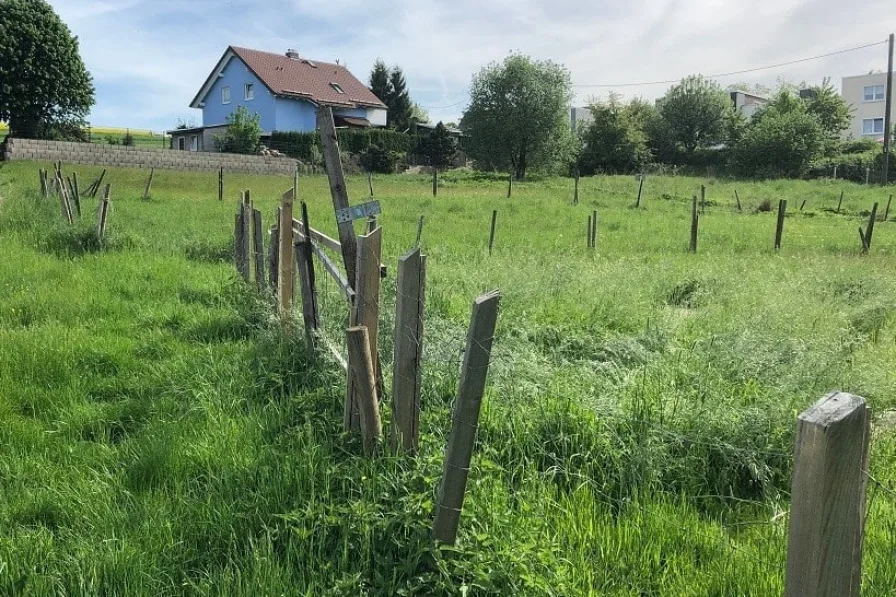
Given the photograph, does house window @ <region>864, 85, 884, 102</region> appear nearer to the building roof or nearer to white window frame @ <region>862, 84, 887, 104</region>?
white window frame @ <region>862, 84, 887, 104</region>

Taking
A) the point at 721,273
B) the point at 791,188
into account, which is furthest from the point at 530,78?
the point at 721,273

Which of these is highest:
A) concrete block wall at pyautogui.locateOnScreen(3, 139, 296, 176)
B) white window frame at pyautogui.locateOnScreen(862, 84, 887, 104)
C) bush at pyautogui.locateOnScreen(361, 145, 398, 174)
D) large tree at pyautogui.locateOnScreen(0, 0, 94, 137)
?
white window frame at pyautogui.locateOnScreen(862, 84, 887, 104)

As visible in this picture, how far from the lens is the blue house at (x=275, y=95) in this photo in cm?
4775

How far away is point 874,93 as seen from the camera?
3127 inches

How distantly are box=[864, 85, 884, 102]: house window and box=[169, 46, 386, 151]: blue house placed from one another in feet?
202

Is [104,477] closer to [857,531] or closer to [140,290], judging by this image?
[857,531]

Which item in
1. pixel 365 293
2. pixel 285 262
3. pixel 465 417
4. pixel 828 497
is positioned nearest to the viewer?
pixel 828 497

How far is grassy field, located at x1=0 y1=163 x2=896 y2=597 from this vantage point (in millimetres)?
2805

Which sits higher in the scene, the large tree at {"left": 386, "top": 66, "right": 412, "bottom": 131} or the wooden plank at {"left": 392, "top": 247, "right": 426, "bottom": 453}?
the large tree at {"left": 386, "top": 66, "right": 412, "bottom": 131}

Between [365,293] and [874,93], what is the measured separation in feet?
310

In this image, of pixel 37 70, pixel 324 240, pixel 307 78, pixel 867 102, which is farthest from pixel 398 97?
pixel 324 240

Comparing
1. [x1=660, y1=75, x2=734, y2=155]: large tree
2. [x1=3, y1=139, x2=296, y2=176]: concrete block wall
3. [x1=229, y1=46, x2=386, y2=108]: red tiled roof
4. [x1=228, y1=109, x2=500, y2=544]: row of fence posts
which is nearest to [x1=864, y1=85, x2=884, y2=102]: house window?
[x1=660, y1=75, x2=734, y2=155]: large tree

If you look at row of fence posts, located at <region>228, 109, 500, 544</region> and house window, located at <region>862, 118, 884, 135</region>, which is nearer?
row of fence posts, located at <region>228, 109, 500, 544</region>

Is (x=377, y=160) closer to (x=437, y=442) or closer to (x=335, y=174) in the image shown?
(x=335, y=174)
